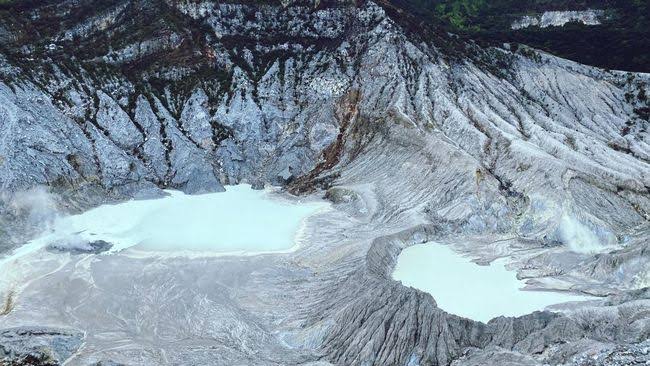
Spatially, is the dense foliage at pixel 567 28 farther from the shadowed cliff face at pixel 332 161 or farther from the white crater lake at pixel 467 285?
the white crater lake at pixel 467 285

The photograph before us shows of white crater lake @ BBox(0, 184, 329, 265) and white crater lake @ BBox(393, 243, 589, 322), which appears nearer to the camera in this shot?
white crater lake @ BBox(393, 243, 589, 322)

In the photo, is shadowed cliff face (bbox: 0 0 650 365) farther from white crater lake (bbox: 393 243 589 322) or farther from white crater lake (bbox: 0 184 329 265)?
white crater lake (bbox: 0 184 329 265)

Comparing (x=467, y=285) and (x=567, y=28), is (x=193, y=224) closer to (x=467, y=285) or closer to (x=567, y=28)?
(x=467, y=285)

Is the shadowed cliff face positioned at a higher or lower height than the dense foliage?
lower

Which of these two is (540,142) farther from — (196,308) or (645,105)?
(196,308)

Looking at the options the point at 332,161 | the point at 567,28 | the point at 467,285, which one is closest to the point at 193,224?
the point at 332,161

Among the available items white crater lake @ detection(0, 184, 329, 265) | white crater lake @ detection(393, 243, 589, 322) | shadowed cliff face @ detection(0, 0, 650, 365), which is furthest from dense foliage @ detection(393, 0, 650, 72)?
white crater lake @ detection(393, 243, 589, 322)
